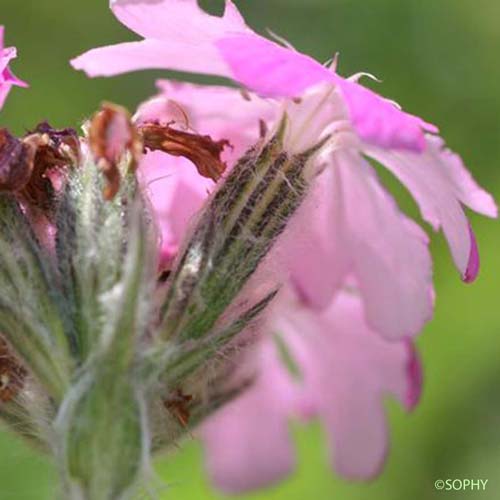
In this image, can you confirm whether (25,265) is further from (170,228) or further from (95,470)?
(170,228)

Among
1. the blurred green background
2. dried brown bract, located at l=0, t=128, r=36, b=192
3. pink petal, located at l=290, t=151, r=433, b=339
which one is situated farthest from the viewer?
the blurred green background

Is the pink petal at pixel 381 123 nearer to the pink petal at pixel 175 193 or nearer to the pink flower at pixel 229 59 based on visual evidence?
the pink flower at pixel 229 59

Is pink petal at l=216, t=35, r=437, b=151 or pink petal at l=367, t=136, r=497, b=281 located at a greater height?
pink petal at l=216, t=35, r=437, b=151

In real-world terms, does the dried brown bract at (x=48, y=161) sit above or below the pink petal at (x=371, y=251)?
A: above

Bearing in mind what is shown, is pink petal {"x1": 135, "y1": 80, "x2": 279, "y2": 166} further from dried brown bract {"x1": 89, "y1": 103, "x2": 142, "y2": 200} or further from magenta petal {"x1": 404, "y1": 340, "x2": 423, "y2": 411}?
magenta petal {"x1": 404, "y1": 340, "x2": 423, "y2": 411}

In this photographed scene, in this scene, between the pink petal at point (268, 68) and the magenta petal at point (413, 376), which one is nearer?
the pink petal at point (268, 68)

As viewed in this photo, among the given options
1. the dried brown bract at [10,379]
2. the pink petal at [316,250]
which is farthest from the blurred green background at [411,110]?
the dried brown bract at [10,379]

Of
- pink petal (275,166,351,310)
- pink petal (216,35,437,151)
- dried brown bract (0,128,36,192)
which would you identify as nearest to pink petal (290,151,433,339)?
pink petal (275,166,351,310)
